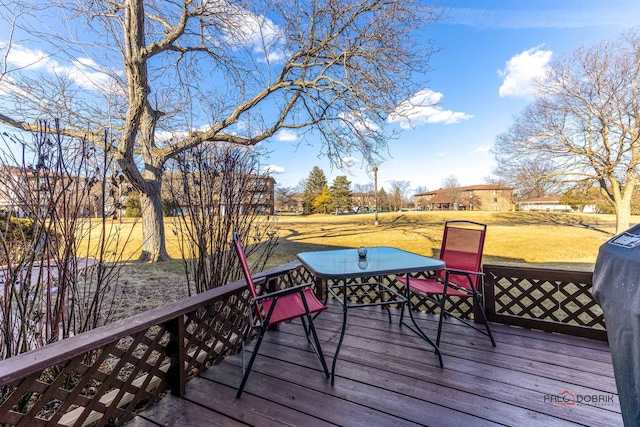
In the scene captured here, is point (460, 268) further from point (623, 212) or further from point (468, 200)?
point (468, 200)

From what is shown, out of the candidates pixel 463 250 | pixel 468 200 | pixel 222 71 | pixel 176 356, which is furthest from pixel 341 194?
pixel 176 356

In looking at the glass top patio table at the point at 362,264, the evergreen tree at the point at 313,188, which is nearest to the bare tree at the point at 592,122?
the glass top patio table at the point at 362,264

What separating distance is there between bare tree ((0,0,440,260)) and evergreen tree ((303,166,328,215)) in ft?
88.7

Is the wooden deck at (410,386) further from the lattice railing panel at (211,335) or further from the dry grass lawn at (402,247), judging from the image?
the dry grass lawn at (402,247)

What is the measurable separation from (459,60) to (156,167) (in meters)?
7.92

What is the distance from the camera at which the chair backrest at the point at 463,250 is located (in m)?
2.70

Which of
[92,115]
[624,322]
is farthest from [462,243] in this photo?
[92,115]

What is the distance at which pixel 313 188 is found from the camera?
35.1 meters

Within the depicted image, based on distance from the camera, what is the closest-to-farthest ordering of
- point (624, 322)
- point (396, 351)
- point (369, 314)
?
point (624, 322) < point (396, 351) < point (369, 314)

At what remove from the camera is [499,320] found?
9.16ft

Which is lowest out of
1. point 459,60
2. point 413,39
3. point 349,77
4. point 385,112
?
point 385,112

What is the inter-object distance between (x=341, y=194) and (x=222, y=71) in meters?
29.2

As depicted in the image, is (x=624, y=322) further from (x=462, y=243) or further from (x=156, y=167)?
(x=156, y=167)

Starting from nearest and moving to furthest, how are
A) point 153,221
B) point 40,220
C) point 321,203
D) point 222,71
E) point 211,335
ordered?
1. point 40,220
2. point 211,335
3. point 222,71
4. point 153,221
5. point 321,203
